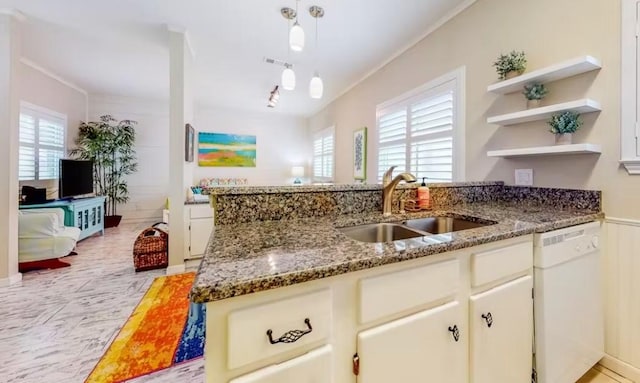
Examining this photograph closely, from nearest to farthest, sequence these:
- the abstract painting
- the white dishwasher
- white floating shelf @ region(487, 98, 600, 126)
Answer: the white dishwasher
white floating shelf @ region(487, 98, 600, 126)
the abstract painting

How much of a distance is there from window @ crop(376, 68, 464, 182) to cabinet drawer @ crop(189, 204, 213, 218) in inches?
88.6

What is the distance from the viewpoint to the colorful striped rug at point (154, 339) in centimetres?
145

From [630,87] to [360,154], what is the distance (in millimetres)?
2871

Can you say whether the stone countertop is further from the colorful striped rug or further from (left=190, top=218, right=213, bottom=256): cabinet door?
(left=190, top=218, right=213, bottom=256): cabinet door

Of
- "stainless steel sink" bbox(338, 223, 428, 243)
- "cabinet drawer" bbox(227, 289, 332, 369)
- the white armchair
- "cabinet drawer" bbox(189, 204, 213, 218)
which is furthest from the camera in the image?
"cabinet drawer" bbox(189, 204, 213, 218)

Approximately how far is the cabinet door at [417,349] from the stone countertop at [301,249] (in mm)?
219

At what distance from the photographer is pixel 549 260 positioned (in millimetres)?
1187

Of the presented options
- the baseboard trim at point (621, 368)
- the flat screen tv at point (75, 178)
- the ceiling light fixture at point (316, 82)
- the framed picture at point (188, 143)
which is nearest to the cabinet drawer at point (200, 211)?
the framed picture at point (188, 143)

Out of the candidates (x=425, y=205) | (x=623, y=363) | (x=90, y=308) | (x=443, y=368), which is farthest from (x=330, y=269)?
(x=90, y=308)

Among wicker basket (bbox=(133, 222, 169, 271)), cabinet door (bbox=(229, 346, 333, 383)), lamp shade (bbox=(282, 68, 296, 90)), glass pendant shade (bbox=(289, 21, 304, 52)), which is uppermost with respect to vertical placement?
glass pendant shade (bbox=(289, 21, 304, 52))

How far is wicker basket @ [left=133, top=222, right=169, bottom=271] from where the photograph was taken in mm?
2893

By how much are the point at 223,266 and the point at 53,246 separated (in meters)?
3.47

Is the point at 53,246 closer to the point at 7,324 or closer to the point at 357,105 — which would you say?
the point at 7,324

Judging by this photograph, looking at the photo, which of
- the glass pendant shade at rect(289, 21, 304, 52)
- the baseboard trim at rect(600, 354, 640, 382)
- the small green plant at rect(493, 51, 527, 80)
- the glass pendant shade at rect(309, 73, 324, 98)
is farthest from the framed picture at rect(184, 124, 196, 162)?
the baseboard trim at rect(600, 354, 640, 382)
